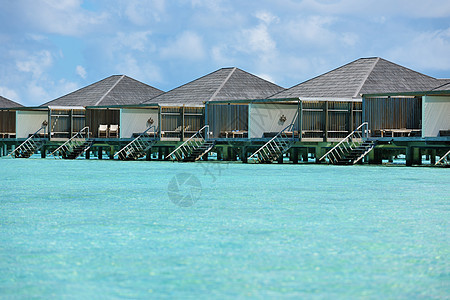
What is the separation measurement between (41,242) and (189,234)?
2.17 m

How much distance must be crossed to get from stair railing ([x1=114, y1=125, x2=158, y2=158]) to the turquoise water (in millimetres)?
27450

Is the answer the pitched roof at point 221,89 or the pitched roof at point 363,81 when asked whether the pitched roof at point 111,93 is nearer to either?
the pitched roof at point 221,89

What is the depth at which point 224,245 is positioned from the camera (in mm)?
10117

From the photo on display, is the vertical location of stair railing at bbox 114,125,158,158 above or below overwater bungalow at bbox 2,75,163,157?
below

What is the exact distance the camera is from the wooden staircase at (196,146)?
1678 inches

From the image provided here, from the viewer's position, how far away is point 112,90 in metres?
55.4

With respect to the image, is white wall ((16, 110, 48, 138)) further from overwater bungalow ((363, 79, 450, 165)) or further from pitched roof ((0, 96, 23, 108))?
overwater bungalow ((363, 79, 450, 165))

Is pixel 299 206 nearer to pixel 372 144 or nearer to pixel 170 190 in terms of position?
pixel 170 190

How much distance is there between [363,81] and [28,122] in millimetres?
26510

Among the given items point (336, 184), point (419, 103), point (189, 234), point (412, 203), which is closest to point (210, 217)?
point (189, 234)

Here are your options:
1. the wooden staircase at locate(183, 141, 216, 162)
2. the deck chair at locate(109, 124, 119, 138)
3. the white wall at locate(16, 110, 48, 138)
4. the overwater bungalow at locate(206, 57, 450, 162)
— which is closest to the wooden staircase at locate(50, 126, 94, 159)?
the deck chair at locate(109, 124, 119, 138)

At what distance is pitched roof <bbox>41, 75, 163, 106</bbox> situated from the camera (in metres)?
53.5

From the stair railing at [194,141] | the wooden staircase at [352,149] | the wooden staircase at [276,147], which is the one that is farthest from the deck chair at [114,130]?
the wooden staircase at [352,149]

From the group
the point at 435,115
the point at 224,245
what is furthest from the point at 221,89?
the point at 224,245
